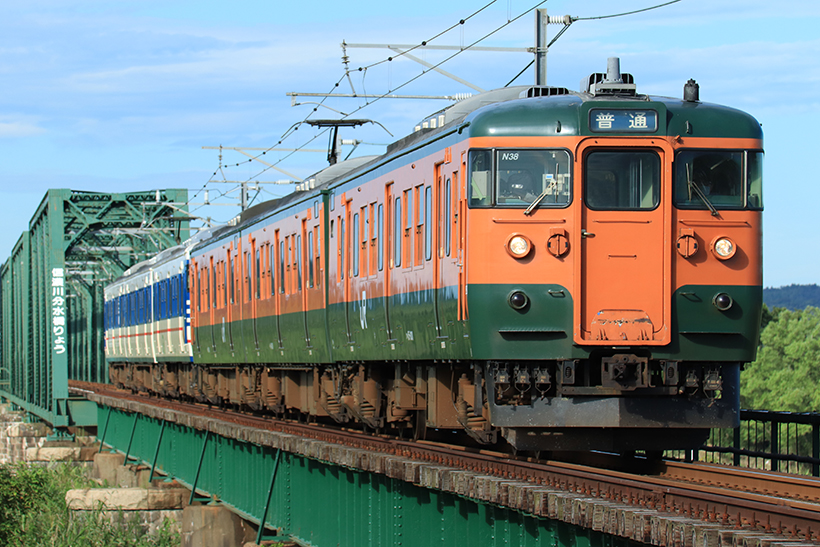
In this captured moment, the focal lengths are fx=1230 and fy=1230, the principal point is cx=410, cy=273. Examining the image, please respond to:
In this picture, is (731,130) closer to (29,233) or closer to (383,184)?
(383,184)

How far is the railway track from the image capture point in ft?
25.6

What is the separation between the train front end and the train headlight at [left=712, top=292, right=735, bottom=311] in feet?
0.05

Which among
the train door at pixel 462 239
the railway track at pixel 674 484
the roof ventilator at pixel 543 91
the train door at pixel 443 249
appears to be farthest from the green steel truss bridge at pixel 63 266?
the train door at pixel 462 239

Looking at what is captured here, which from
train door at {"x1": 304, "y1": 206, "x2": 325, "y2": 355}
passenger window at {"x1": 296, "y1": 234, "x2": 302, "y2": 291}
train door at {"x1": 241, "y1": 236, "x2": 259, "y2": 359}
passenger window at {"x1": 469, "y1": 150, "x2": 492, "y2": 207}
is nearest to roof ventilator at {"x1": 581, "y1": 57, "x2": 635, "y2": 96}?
passenger window at {"x1": 469, "y1": 150, "x2": 492, "y2": 207}

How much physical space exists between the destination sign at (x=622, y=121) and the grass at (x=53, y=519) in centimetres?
2247

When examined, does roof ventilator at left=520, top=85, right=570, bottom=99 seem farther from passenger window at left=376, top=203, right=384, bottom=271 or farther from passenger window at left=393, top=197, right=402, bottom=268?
passenger window at left=376, top=203, right=384, bottom=271

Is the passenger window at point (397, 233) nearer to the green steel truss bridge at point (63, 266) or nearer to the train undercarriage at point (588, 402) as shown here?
the train undercarriage at point (588, 402)

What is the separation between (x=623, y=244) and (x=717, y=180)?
1133 mm

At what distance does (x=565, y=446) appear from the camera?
11656mm

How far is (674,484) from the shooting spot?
10.3 m

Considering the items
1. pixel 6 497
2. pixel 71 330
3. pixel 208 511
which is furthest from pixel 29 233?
pixel 208 511

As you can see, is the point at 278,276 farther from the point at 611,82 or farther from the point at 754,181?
the point at 754,181

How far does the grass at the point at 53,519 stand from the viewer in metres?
32.7

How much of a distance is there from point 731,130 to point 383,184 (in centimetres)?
492
